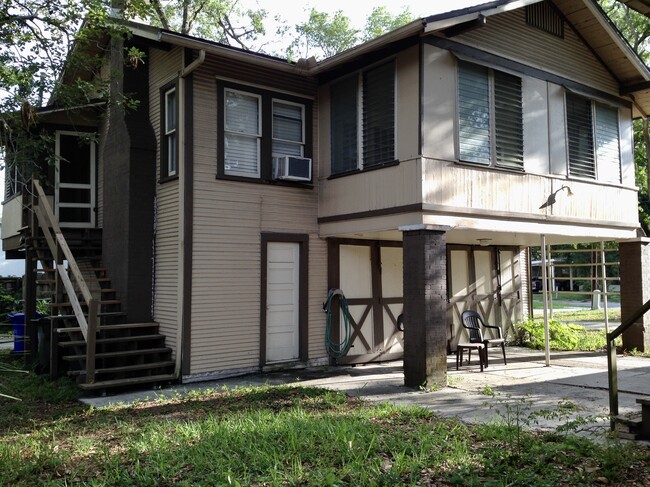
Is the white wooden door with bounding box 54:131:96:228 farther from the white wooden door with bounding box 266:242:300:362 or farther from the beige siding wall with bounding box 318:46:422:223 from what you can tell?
the beige siding wall with bounding box 318:46:422:223

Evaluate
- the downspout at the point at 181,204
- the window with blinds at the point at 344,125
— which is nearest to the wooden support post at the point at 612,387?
the window with blinds at the point at 344,125

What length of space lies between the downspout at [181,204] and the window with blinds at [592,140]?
24.5ft

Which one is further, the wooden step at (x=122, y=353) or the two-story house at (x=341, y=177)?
the two-story house at (x=341, y=177)

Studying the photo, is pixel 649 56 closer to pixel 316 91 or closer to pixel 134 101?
pixel 316 91

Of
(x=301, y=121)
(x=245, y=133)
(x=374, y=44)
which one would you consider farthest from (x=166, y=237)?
(x=374, y=44)

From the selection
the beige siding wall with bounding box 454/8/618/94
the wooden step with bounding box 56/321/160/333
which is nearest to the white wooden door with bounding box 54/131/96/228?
the wooden step with bounding box 56/321/160/333

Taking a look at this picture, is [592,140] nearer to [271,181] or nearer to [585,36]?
[585,36]

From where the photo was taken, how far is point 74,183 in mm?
12500

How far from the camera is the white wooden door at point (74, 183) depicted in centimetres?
1227

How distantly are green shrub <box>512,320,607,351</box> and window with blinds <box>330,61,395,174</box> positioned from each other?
22.9 ft

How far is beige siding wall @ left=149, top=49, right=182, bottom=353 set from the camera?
9.62 m

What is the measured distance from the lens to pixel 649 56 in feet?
75.4

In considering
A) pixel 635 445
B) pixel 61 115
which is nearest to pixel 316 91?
pixel 61 115

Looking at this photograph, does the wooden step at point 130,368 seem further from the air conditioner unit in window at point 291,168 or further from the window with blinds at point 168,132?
the air conditioner unit in window at point 291,168
